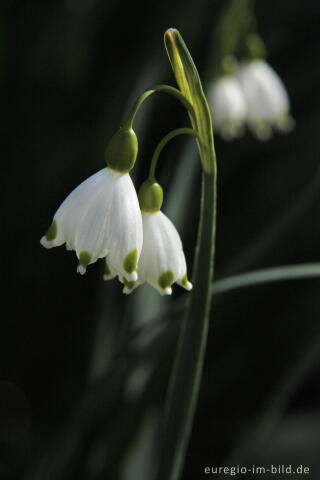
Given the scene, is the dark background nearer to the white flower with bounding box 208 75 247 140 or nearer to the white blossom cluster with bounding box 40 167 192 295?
Result: the white flower with bounding box 208 75 247 140

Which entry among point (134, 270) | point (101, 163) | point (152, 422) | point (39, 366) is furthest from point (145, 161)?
point (134, 270)

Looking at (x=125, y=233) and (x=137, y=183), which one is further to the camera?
(x=137, y=183)

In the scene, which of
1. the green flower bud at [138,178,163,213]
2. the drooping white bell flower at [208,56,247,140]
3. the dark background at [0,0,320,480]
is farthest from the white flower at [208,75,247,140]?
the green flower bud at [138,178,163,213]

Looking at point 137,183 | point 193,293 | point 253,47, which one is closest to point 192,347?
point 193,293

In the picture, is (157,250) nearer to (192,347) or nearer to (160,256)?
(160,256)

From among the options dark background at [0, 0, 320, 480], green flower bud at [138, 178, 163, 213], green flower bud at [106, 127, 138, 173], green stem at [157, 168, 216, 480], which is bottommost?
green stem at [157, 168, 216, 480]


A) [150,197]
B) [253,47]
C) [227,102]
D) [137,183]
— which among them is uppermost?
[253,47]
